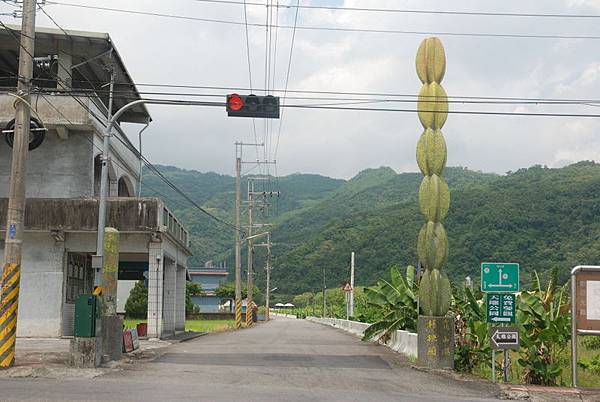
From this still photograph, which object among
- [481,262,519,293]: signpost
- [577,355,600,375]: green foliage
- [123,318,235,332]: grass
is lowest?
[123,318,235,332]: grass

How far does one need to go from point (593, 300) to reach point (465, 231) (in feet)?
191

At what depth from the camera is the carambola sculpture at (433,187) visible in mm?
18562

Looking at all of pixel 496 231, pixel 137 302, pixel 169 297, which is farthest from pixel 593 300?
pixel 137 302

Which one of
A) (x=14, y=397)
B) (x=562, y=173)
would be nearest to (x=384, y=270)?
(x=562, y=173)

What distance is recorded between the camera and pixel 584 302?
50.5 feet

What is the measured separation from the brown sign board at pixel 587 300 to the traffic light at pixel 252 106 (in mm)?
8083

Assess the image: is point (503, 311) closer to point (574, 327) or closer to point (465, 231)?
point (574, 327)

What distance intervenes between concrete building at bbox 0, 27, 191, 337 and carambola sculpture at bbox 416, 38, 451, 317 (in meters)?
→ 13.3

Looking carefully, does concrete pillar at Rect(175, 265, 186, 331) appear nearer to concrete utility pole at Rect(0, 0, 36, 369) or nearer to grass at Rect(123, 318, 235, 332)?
grass at Rect(123, 318, 235, 332)

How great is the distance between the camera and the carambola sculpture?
18.6m

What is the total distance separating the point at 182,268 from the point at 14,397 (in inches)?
1191

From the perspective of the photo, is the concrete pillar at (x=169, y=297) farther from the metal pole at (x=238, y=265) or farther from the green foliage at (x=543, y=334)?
the green foliage at (x=543, y=334)

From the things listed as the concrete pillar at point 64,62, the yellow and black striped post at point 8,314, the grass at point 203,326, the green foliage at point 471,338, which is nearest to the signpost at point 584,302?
the green foliage at point 471,338

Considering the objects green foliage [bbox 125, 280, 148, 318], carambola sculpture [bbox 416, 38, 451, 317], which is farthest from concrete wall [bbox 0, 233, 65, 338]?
green foliage [bbox 125, 280, 148, 318]
